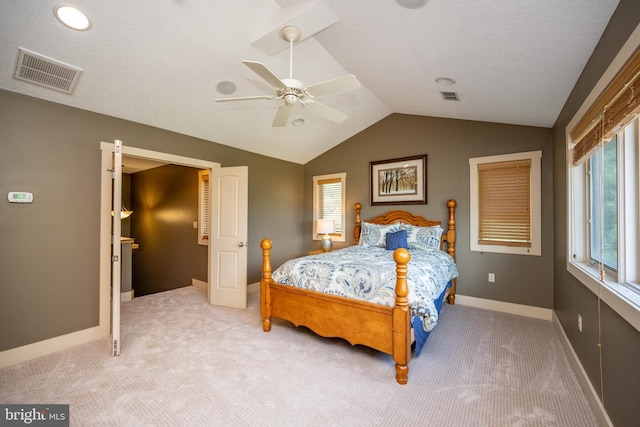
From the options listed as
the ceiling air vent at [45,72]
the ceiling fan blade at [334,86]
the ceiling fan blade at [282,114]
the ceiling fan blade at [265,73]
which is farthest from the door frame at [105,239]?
the ceiling fan blade at [334,86]

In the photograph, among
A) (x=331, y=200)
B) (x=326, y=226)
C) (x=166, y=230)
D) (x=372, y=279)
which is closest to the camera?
(x=372, y=279)

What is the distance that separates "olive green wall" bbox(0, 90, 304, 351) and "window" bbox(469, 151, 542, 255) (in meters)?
4.59

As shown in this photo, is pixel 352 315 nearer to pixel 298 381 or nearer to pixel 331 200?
pixel 298 381

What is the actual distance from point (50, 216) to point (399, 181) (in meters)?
4.54

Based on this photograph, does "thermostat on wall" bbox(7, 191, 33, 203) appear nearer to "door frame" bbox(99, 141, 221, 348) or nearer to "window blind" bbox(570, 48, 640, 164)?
"door frame" bbox(99, 141, 221, 348)

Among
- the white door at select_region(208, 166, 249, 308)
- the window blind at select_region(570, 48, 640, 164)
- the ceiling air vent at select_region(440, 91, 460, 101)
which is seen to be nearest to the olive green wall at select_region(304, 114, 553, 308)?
the ceiling air vent at select_region(440, 91, 460, 101)

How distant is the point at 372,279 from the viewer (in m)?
2.53

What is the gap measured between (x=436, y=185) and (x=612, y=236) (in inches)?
98.3

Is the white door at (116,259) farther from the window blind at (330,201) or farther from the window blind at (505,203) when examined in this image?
the window blind at (505,203)

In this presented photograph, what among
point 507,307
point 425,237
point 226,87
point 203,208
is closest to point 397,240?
point 425,237

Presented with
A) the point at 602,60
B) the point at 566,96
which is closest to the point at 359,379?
the point at 602,60

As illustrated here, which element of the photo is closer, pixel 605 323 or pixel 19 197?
pixel 605 323

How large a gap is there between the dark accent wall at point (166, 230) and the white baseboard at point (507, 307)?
4.36 m

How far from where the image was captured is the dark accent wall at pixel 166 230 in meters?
5.25
